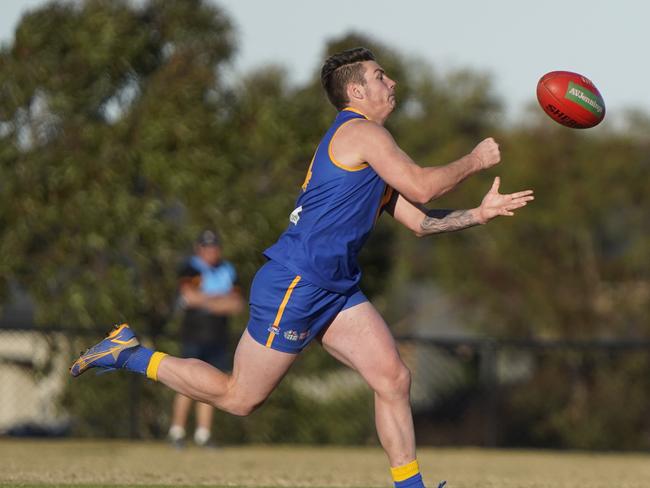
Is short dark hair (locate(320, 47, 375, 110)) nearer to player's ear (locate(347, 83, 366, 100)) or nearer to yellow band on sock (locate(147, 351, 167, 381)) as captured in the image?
player's ear (locate(347, 83, 366, 100))

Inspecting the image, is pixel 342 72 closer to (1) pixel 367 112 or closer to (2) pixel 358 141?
(1) pixel 367 112

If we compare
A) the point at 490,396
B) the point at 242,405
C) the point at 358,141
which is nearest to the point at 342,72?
the point at 358,141

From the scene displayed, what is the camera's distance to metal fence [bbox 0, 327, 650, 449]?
→ 15711 mm

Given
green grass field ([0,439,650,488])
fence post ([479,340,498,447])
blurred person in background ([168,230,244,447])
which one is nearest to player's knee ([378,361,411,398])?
green grass field ([0,439,650,488])

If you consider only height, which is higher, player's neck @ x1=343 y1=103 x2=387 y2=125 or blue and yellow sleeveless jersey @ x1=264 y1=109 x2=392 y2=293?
player's neck @ x1=343 y1=103 x2=387 y2=125

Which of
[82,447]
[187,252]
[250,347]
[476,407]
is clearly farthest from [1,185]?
[250,347]

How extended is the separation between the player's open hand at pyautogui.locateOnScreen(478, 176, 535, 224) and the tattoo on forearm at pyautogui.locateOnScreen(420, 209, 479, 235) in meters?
0.16

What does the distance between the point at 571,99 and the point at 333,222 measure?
1609 mm

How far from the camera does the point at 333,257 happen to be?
672 cm

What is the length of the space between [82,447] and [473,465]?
4000 mm

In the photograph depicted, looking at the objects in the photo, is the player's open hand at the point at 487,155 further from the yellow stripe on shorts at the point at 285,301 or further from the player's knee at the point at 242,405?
the player's knee at the point at 242,405

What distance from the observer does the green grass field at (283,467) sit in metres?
9.27

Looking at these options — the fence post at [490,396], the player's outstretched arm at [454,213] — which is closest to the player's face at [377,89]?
the player's outstretched arm at [454,213]

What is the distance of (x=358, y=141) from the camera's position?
6656 mm
